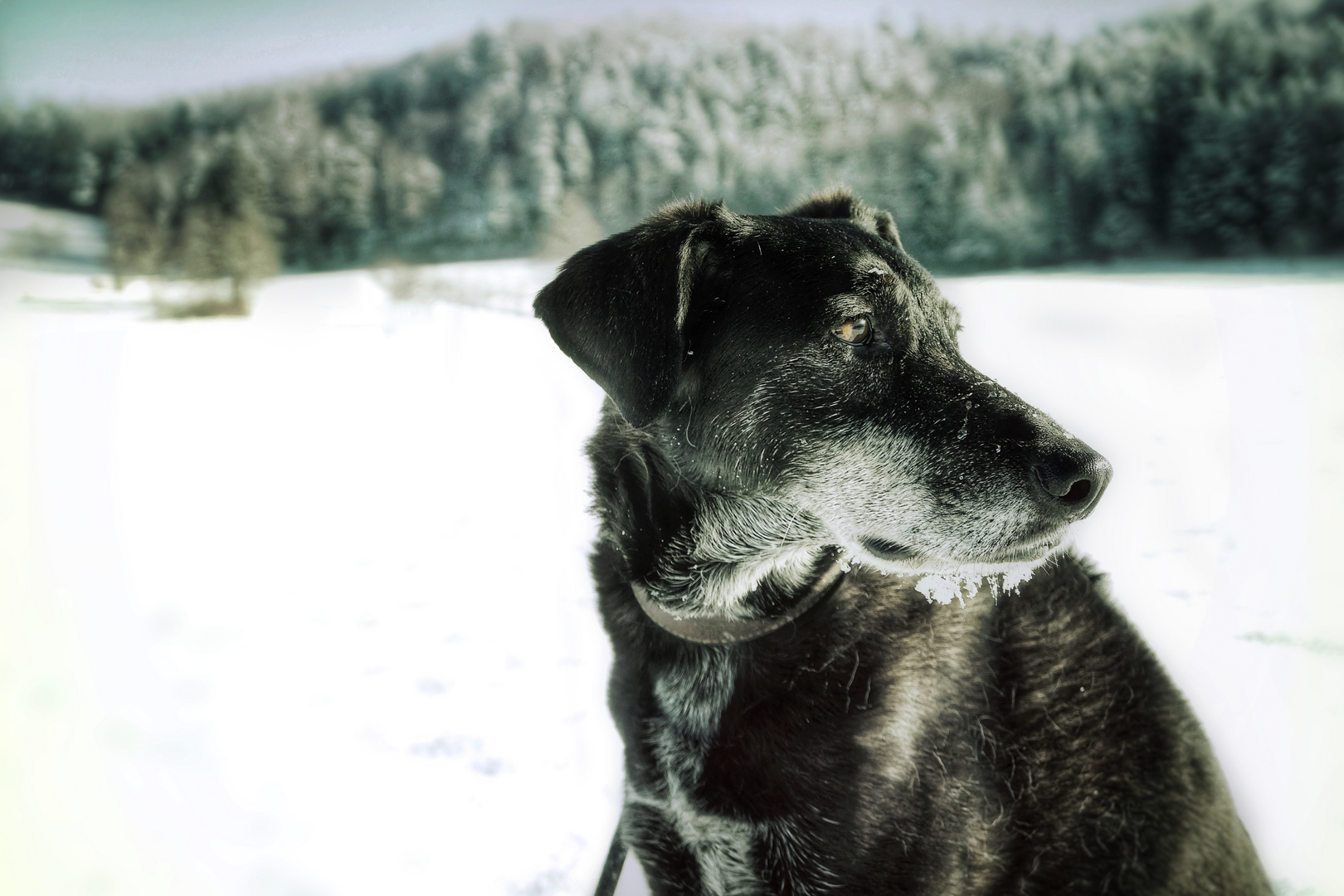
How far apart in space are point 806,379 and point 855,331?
0.50ft

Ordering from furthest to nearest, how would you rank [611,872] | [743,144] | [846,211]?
1. [743,144]
2. [846,211]
3. [611,872]

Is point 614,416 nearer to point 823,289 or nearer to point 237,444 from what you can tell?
point 823,289

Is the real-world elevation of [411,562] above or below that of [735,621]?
below

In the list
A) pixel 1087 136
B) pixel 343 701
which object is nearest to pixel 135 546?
pixel 343 701

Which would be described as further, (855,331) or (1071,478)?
(855,331)

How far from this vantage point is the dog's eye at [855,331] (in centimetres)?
163

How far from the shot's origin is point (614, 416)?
6.23ft

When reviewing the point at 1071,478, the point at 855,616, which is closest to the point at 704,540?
the point at 855,616

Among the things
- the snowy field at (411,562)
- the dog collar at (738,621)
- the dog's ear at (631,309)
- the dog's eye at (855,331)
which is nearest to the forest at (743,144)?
the snowy field at (411,562)

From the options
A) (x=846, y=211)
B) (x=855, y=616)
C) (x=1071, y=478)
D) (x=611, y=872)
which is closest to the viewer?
(x=1071, y=478)

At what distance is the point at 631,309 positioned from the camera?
1600 mm

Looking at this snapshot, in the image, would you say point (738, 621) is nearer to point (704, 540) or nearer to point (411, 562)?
point (704, 540)

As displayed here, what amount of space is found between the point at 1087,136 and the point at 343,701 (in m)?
6.88

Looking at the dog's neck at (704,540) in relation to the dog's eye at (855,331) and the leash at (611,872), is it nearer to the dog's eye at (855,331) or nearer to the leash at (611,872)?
the dog's eye at (855,331)
